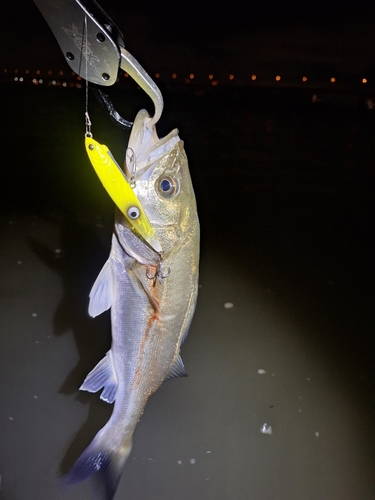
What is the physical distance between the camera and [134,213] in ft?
1.72

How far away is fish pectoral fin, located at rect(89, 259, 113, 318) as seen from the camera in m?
0.62

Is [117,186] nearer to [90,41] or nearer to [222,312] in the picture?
[90,41]

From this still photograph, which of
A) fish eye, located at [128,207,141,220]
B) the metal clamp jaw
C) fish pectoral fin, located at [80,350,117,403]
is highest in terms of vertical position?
the metal clamp jaw

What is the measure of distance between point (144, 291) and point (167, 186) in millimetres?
176

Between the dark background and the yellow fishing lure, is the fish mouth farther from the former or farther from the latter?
the dark background

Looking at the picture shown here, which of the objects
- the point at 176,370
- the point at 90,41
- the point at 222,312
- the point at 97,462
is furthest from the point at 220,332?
the point at 90,41

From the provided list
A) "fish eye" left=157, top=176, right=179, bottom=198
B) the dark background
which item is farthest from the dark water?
"fish eye" left=157, top=176, right=179, bottom=198

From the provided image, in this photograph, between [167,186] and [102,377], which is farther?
[102,377]

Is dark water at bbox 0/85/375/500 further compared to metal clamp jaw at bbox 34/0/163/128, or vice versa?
dark water at bbox 0/85/375/500

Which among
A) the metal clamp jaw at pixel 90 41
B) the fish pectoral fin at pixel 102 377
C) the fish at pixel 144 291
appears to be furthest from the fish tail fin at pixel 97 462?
the metal clamp jaw at pixel 90 41

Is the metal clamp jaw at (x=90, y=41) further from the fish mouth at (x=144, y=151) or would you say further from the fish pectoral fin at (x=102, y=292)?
the fish pectoral fin at (x=102, y=292)

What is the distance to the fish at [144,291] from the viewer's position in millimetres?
559

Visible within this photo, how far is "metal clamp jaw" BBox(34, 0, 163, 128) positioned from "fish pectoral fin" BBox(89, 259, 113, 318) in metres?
0.25

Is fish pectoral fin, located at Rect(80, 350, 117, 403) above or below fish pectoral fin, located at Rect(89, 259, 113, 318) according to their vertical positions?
below
